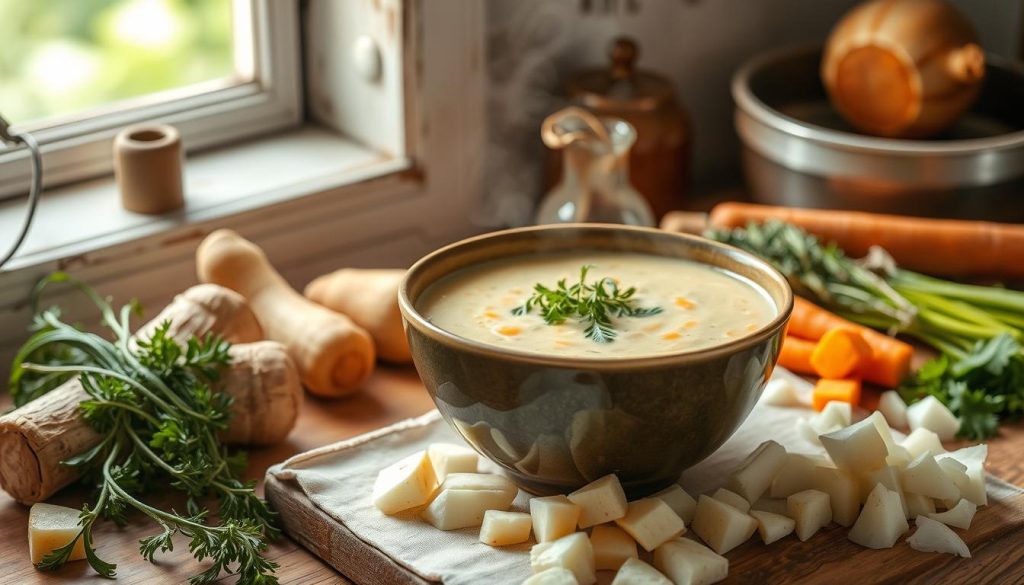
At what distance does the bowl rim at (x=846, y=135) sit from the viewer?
1.72m

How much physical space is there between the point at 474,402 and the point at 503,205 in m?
0.90

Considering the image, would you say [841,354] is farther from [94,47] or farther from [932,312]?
[94,47]

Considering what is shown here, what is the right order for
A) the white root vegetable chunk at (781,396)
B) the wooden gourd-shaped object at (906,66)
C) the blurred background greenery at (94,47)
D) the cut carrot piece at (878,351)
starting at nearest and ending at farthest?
1. the white root vegetable chunk at (781,396)
2. the cut carrot piece at (878,351)
3. the wooden gourd-shaped object at (906,66)
4. the blurred background greenery at (94,47)

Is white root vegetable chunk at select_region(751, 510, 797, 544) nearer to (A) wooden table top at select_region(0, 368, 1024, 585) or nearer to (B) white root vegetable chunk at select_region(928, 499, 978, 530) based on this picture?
(B) white root vegetable chunk at select_region(928, 499, 978, 530)

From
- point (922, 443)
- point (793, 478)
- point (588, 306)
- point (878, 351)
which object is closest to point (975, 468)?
point (922, 443)

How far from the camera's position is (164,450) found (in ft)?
4.01

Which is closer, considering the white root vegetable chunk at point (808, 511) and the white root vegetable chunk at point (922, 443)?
the white root vegetable chunk at point (808, 511)

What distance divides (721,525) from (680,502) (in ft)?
0.15

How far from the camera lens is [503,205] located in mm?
1974

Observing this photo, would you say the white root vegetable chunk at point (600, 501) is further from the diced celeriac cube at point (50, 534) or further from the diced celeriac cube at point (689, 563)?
the diced celeriac cube at point (50, 534)

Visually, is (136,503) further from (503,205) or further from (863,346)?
(503,205)

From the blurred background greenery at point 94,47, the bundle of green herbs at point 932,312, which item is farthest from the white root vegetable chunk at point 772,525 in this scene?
the blurred background greenery at point 94,47

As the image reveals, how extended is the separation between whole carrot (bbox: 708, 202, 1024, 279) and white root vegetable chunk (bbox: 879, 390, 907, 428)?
1.14ft

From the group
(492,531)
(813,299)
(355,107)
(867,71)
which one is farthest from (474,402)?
(867,71)
